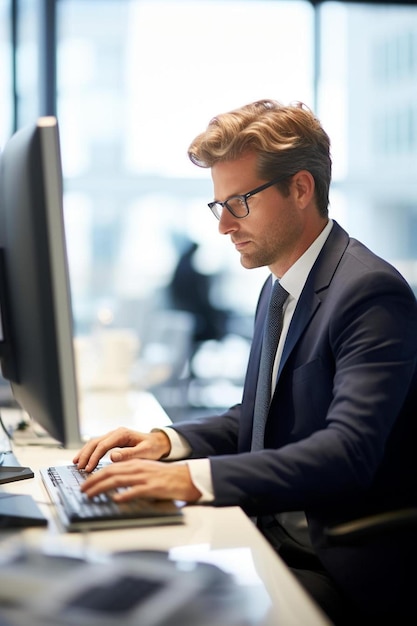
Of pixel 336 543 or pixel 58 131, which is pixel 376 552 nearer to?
pixel 336 543

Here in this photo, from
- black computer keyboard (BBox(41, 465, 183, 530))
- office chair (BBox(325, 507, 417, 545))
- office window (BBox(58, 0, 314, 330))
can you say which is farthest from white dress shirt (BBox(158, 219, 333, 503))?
office window (BBox(58, 0, 314, 330))

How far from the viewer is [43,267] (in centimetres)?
107

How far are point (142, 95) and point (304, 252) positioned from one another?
424 centimetres

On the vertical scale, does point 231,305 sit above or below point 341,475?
below

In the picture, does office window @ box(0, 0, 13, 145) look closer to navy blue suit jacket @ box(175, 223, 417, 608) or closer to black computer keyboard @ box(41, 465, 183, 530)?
navy blue suit jacket @ box(175, 223, 417, 608)

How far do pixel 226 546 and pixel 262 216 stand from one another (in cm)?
76

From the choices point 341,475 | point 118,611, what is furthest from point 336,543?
point 118,611

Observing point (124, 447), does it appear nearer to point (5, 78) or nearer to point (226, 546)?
point (226, 546)

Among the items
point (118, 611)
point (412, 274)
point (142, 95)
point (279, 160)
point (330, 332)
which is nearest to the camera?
point (118, 611)

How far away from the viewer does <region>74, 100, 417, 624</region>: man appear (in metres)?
1.19

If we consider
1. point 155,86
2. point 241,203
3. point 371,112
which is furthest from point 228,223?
point 371,112

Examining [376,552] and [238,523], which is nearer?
[238,523]

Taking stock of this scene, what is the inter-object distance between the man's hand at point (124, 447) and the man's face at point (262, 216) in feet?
1.41

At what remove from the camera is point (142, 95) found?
555 centimetres
